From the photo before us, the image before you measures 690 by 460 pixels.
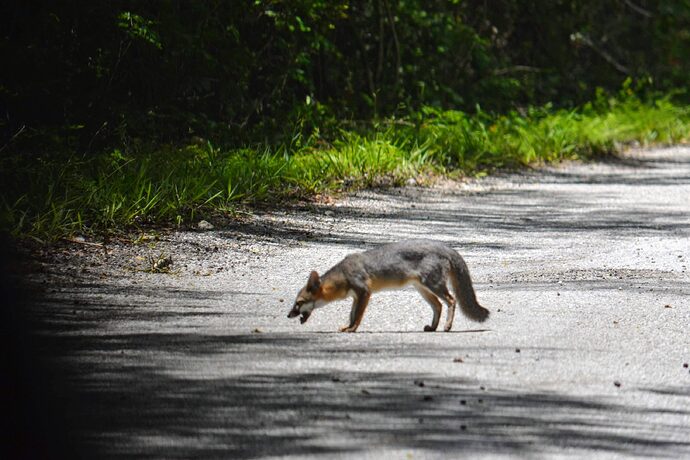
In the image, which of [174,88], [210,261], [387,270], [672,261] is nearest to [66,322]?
[387,270]

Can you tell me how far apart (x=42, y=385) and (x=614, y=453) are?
7.74 feet

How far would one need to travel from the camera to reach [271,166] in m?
13.7

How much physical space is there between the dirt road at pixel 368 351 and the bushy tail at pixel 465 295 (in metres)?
0.09

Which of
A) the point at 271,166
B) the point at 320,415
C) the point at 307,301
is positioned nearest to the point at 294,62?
the point at 271,166

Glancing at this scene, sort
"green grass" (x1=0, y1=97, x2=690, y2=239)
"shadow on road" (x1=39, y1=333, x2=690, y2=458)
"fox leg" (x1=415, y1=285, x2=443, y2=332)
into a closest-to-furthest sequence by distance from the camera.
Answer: "shadow on road" (x1=39, y1=333, x2=690, y2=458) → "fox leg" (x1=415, y1=285, x2=443, y2=332) → "green grass" (x1=0, y1=97, x2=690, y2=239)

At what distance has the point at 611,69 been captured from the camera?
26.1 m

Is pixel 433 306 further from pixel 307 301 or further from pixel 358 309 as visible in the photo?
pixel 307 301

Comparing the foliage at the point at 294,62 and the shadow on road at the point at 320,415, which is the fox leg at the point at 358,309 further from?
the foliage at the point at 294,62

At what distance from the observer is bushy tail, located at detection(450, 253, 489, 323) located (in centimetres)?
718

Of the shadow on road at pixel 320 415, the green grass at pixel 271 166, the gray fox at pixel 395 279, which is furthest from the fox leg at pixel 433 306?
the green grass at pixel 271 166

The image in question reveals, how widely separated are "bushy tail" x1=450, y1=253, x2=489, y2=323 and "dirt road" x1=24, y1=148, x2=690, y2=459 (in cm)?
9

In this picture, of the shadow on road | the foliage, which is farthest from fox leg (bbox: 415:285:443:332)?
the foliage

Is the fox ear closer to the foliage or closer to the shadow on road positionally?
the shadow on road

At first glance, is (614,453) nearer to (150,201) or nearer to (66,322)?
(66,322)
